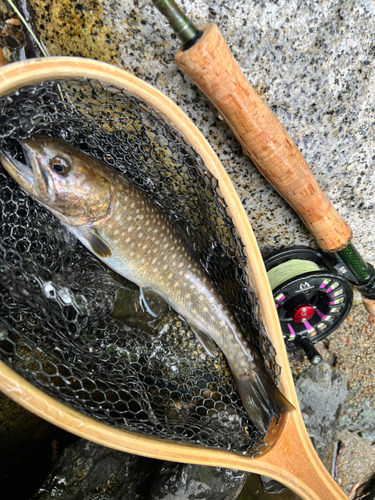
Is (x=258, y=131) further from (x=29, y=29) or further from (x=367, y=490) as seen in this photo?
(x=367, y=490)

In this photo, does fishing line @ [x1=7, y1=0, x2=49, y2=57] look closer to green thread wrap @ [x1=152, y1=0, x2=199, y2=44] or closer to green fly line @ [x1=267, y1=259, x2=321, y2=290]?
green thread wrap @ [x1=152, y1=0, x2=199, y2=44]

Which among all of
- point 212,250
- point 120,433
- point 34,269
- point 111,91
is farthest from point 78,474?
point 111,91

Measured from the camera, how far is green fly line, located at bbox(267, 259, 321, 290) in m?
1.89

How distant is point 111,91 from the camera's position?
1149 millimetres

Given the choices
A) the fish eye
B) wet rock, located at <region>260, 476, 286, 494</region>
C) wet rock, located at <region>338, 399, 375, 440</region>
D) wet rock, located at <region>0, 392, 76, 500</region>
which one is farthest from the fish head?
wet rock, located at <region>338, 399, 375, 440</region>

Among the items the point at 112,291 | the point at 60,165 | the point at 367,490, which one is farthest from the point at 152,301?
the point at 367,490

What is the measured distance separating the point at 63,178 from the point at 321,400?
7.48 ft

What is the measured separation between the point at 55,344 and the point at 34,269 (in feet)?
1.05

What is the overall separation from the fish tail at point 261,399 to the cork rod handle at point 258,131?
0.81m

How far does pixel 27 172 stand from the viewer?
1.15m

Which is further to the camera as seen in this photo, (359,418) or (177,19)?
(359,418)

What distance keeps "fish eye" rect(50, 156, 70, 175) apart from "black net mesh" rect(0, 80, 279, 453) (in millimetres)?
122

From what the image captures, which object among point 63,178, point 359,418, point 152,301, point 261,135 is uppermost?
point 63,178

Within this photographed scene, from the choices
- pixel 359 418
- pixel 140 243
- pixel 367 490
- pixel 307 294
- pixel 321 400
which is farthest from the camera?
pixel 367 490
